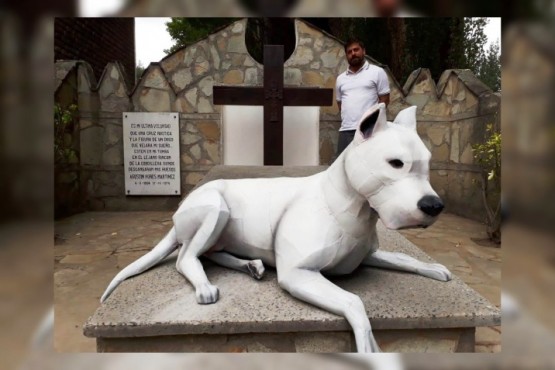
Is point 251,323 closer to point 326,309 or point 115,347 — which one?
point 326,309

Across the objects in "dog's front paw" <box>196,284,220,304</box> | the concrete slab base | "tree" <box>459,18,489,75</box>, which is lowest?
the concrete slab base

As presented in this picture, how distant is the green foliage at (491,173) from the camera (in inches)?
123

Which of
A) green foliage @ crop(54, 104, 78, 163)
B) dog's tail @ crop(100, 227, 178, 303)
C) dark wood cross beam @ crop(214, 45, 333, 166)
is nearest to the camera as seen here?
dog's tail @ crop(100, 227, 178, 303)

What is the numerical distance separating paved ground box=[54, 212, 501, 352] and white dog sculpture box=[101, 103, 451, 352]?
693mm

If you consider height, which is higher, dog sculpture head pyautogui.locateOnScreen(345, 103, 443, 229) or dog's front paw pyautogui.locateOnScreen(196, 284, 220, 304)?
dog sculpture head pyautogui.locateOnScreen(345, 103, 443, 229)

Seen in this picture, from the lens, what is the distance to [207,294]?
1.12 meters

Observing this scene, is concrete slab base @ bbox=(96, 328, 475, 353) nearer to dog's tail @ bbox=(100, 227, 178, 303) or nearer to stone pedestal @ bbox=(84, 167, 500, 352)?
stone pedestal @ bbox=(84, 167, 500, 352)

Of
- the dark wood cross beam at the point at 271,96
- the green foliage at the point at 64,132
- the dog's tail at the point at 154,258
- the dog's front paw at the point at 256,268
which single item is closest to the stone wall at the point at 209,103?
the green foliage at the point at 64,132

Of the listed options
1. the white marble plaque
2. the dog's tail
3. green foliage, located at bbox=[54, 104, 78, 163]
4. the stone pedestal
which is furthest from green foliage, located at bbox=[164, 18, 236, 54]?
the stone pedestal

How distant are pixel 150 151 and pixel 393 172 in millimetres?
3484

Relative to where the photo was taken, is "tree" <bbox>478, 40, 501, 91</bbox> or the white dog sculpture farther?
"tree" <bbox>478, 40, 501, 91</bbox>

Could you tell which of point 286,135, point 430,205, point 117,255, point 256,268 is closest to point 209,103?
point 286,135

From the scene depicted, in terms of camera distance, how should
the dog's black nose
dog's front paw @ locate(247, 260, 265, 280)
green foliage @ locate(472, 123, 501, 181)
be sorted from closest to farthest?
the dog's black nose, dog's front paw @ locate(247, 260, 265, 280), green foliage @ locate(472, 123, 501, 181)

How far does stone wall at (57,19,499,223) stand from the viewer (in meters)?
4.00
